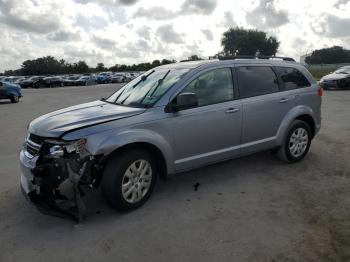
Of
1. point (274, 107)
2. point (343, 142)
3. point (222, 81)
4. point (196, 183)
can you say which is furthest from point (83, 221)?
point (343, 142)

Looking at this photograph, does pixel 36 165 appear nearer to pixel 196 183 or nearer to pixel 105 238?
pixel 105 238

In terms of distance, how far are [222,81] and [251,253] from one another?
2635mm

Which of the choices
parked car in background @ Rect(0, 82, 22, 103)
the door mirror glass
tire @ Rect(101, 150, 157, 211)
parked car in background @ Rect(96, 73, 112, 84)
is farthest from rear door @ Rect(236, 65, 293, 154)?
parked car in background @ Rect(96, 73, 112, 84)

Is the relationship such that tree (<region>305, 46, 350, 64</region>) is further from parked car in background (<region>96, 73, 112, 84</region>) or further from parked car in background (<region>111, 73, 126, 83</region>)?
parked car in background (<region>96, 73, 112, 84</region>)

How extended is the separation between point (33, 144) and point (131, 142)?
46.5 inches

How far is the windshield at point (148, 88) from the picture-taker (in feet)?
16.7

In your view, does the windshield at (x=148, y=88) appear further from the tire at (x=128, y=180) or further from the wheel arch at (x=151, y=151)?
the tire at (x=128, y=180)

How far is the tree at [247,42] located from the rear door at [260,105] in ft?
289

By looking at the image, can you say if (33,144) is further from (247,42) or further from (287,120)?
(247,42)

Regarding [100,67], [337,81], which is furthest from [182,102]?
[100,67]

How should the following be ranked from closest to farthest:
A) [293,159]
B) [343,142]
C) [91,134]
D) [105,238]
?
[105,238]
[91,134]
[293,159]
[343,142]

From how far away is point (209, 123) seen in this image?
5164 mm

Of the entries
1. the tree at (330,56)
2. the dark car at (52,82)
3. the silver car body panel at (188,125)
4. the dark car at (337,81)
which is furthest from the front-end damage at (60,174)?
the tree at (330,56)

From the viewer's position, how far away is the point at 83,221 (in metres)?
4.38
